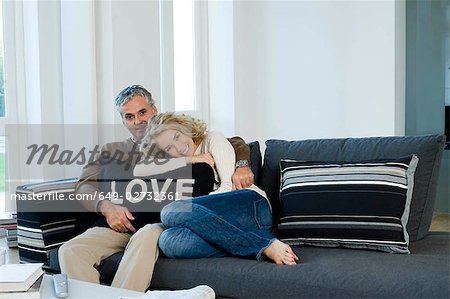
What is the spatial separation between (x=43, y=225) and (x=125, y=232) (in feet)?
1.17

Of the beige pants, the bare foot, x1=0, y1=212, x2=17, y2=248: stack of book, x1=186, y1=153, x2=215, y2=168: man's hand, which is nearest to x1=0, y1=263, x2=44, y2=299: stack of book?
the beige pants

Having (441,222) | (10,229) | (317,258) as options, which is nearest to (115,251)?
(317,258)

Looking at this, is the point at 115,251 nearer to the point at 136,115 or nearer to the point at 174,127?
the point at 174,127

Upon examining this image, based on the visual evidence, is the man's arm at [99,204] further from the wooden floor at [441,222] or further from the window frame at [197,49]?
the wooden floor at [441,222]

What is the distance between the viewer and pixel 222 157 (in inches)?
113

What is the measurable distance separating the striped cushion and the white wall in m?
2.19

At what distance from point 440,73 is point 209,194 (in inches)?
105

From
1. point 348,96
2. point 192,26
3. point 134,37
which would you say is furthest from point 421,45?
point 134,37

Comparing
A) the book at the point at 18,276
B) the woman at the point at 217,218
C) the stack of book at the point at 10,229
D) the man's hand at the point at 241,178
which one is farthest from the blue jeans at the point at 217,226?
the stack of book at the point at 10,229

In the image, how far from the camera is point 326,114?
16.6ft

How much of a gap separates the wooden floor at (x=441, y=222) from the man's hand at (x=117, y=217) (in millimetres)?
2508

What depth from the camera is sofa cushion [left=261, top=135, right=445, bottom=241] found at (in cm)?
274

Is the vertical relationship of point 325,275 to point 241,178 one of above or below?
below

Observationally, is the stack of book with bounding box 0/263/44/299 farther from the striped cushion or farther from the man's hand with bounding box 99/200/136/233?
the striped cushion
